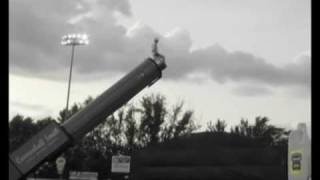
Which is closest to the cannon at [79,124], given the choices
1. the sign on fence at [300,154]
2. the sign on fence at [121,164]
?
the sign on fence at [300,154]

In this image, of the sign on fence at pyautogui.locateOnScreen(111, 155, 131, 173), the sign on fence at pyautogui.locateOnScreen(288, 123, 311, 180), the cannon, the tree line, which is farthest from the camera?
the tree line

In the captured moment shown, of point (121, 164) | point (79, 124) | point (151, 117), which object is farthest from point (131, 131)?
point (79, 124)

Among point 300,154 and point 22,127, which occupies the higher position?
point 300,154

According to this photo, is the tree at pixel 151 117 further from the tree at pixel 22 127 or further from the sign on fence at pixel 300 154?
the sign on fence at pixel 300 154

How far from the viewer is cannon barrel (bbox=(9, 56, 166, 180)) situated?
20797 mm

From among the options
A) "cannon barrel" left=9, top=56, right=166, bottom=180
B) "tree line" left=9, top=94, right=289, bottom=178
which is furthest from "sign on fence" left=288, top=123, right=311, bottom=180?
"tree line" left=9, top=94, right=289, bottom=178

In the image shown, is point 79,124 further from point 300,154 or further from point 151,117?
point 151,117

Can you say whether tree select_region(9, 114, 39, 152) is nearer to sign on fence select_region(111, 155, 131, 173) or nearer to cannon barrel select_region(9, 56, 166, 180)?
sign on fence select_region(111, 155, 131, 173)

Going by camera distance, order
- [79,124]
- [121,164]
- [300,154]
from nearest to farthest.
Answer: [300,154]
[79,124]
[121,164]

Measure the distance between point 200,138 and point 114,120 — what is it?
130ft

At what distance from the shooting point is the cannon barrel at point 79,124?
68.2 feet

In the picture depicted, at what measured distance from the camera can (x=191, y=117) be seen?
7450cm

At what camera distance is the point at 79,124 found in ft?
72.3
